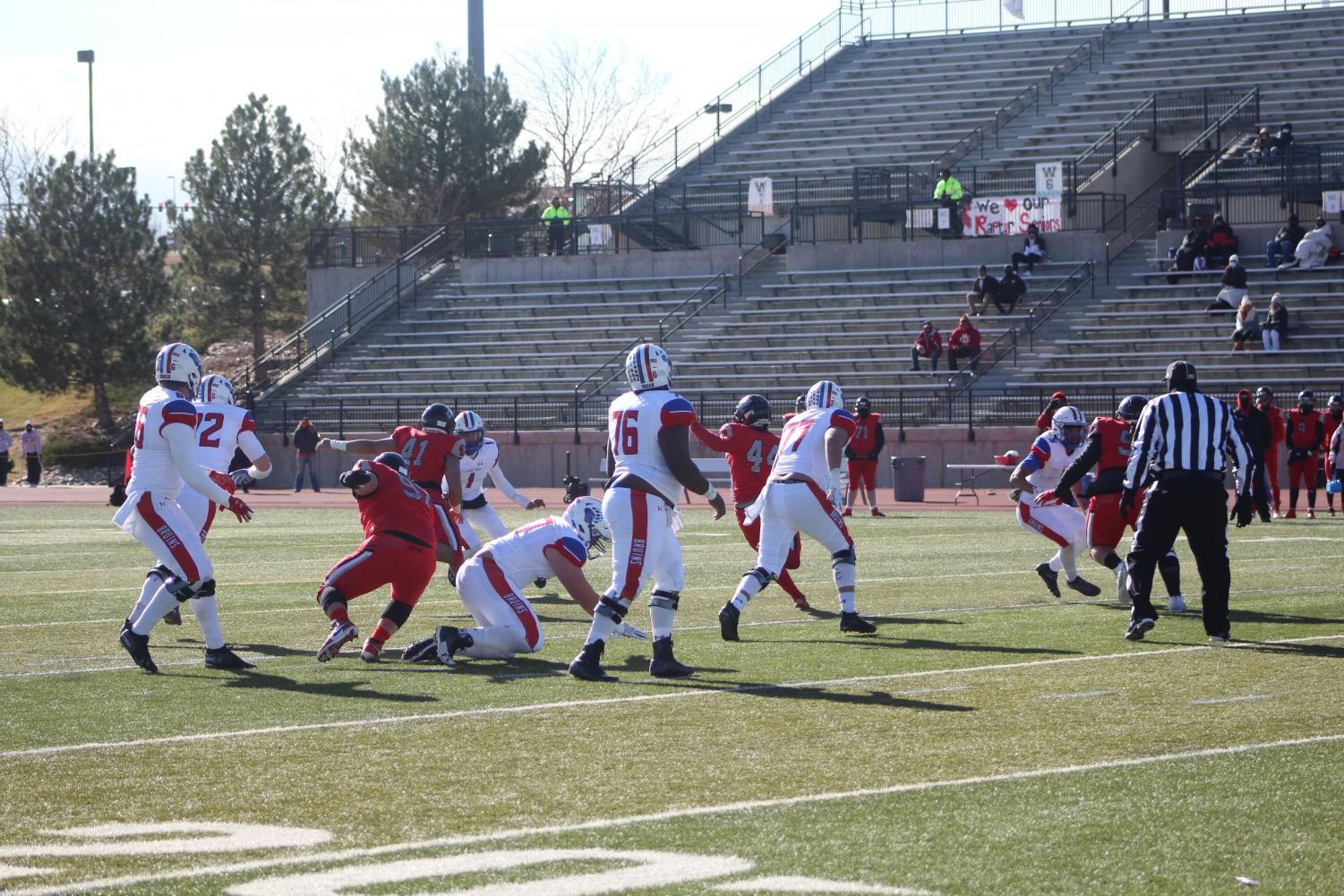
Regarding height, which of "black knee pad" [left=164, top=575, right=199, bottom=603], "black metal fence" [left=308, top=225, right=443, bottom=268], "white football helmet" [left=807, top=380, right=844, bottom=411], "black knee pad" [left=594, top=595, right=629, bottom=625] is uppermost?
"black metal fence" [left=308, top=225, right=443, bottom=268]

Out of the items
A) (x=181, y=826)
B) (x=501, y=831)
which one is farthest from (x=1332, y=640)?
(x=181, y=826)

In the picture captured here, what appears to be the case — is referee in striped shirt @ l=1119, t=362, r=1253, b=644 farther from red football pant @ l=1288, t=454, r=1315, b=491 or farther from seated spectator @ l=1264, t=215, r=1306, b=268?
seated spectator @ l=1264, t=215, r=1306, b=268

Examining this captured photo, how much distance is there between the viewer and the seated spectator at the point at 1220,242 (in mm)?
35469

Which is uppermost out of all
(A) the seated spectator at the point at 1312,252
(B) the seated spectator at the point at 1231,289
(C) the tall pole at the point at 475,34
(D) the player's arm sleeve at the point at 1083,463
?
(C) the tall pole at the point at 475,34

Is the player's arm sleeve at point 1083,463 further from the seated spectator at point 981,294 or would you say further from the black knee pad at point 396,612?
the seated spectator at point 981,294

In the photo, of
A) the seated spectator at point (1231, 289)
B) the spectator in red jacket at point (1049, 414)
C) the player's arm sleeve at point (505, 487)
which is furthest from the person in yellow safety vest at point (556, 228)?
the player's arm sleeve at point (505, 487)

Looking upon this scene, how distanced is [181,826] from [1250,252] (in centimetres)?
3321

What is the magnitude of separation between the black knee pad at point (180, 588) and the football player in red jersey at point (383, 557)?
0.72 meters

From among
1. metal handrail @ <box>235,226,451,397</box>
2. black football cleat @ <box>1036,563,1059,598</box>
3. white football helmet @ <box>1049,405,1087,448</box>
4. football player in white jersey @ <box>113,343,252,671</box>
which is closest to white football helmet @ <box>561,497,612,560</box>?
football player in white jersey @ <box>113,343,252,671</box>

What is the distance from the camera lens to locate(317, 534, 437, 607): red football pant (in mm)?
10695

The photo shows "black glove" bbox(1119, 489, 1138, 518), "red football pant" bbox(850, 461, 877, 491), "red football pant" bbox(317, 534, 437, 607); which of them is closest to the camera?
"red football pant" bbox(317, 534, 437, 607)

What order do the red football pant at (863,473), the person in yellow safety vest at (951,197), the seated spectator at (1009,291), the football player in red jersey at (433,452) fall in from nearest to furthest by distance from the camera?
the football player in red jersey at (433,452)
the red football pant at (863,473)
the seated spectator at (1009,291)
the person in yellow safety vest at (951,197)

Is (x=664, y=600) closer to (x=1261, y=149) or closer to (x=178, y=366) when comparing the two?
(x=178, y=366)

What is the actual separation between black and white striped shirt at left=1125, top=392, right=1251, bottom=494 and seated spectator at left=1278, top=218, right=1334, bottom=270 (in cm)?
2479
